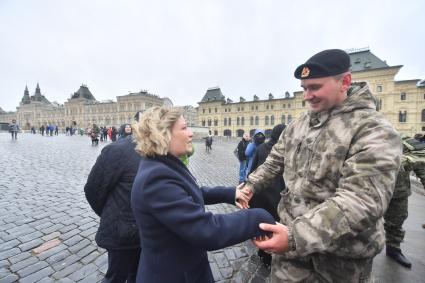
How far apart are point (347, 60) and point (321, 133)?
503 millimetres

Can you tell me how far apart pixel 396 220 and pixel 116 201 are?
3990 millimetres

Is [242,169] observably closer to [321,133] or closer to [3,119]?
[321,133]

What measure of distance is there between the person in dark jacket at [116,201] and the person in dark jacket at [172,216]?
0.85 m

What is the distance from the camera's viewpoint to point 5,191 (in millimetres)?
6090

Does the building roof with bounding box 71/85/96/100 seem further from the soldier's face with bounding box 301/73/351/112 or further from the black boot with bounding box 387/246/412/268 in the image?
the soldier's face with bounding box 301/73/351/112

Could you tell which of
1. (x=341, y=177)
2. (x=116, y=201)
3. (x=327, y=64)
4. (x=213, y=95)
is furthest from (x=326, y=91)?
(x=213, y=95)

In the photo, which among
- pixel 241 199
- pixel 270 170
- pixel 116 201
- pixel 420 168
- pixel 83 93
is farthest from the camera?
pixel 83 93

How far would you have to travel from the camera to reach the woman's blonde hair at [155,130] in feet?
4.61

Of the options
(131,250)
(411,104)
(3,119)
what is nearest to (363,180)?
(131,250)

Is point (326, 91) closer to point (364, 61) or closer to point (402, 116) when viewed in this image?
point (364, 61)

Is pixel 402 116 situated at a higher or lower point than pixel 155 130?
higher

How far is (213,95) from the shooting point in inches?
2788

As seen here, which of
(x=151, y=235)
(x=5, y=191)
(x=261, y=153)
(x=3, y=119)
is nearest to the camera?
(x=151, y=235)

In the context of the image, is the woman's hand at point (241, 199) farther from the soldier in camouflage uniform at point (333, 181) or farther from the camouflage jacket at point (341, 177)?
the camouflage jacket at point (341, 177)
